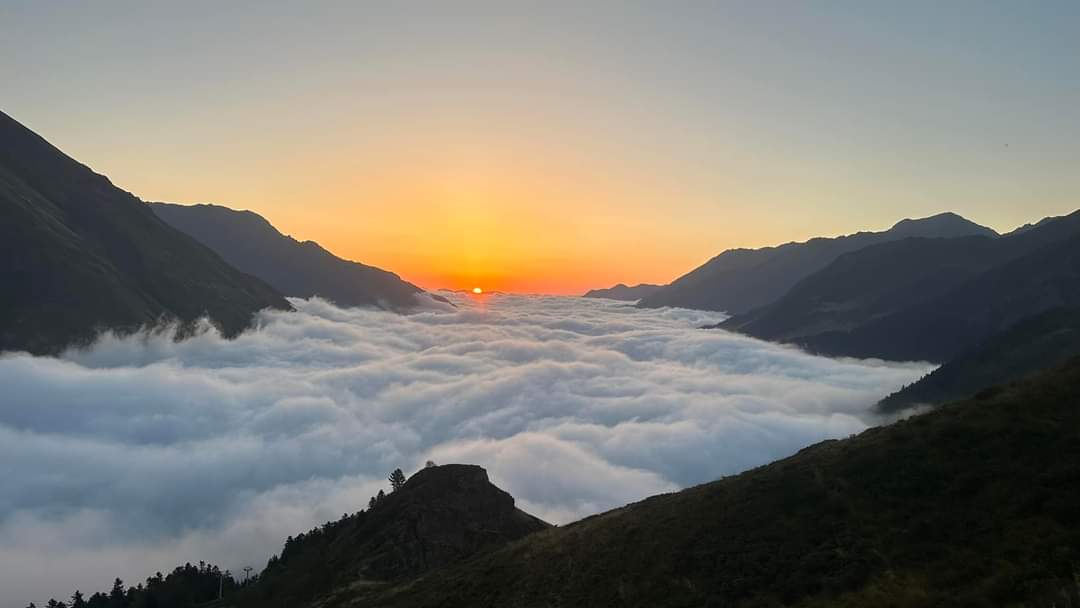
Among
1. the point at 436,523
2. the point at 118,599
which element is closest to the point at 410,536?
the point at 436,523

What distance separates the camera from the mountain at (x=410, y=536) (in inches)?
2694

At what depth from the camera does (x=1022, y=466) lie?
89.6 ft

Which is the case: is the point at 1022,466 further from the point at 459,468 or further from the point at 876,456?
the point at 459,468

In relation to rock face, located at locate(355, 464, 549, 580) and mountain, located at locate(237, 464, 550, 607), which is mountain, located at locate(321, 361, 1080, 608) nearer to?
rock face, located at locate(355, 464, 549, 580)

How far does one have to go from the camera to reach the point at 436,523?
252ft

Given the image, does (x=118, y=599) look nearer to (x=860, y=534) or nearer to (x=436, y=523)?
(x=436, y=523)

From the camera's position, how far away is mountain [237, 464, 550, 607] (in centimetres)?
6844

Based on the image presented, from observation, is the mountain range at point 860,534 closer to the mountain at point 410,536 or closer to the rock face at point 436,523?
the rock face at point 436,523

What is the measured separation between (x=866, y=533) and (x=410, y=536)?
60.0 m

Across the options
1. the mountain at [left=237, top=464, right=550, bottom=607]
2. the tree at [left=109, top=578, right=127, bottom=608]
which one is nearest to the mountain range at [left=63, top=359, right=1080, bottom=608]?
the mountain at [left=237, top=464, right=550, bottom=607]

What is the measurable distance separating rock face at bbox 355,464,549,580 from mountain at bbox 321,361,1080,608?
28.8 metres

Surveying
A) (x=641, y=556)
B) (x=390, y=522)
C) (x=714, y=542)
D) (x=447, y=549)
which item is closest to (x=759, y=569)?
(x=714, y=542)

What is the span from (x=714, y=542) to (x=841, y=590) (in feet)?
29.4

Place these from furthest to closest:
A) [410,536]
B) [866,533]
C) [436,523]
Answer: [436,523] → [410,536] → [866,533]
